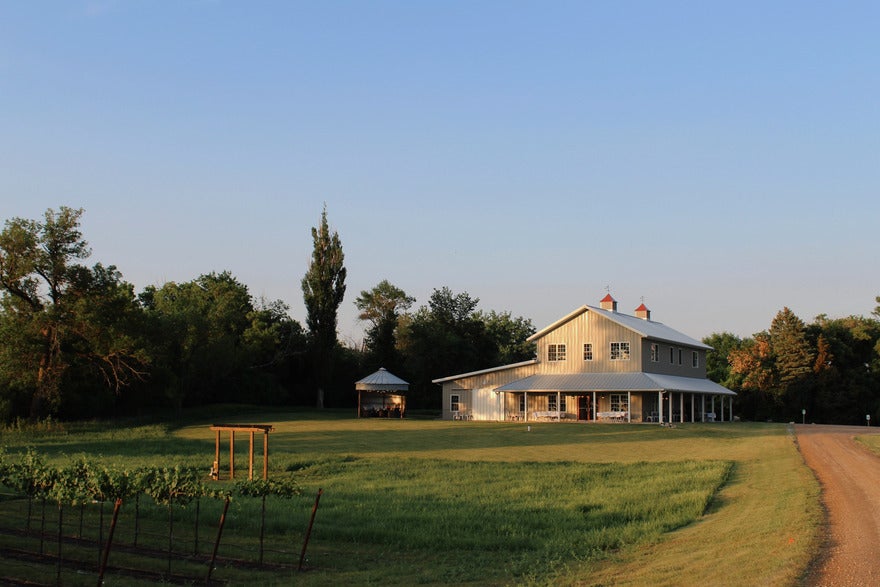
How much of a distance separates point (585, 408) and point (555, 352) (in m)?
3.69

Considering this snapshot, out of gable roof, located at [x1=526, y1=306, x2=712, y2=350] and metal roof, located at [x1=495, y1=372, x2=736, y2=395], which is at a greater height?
gable roof, located at [x1=526, y1=306, x2=712, y2=350]

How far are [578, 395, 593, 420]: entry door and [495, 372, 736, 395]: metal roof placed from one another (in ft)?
4.40

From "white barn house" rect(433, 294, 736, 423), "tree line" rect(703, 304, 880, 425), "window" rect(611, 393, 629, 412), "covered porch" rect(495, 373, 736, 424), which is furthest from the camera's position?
"tree line" rect(703, 304, 880, 425)

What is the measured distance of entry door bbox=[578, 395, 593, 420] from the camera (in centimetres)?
4638

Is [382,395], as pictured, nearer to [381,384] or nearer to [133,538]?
[381,384]

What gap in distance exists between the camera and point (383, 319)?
70.1 m

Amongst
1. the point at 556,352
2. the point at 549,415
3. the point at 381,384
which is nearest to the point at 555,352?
the point at 556,352

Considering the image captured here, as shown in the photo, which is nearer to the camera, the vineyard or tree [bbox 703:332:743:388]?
the vineyard

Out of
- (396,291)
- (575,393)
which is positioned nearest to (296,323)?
(396,291)

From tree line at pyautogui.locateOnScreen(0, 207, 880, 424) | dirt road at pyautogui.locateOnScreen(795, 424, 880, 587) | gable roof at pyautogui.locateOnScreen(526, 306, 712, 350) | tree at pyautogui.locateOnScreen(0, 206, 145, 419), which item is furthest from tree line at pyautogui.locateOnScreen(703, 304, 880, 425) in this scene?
tree at pyautogui.locateOnScreen(0, 206, 145, 419)

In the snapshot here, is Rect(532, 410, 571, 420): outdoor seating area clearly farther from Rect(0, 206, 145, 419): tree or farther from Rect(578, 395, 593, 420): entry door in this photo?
Rect(0, 206, 145, 419): tree

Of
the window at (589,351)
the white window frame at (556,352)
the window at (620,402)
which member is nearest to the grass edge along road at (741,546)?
the window at (620,402)

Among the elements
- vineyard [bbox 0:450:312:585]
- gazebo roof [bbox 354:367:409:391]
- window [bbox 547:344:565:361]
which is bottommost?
vineyard [bbox 0:450:312:585]

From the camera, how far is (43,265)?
37531 millimetres
